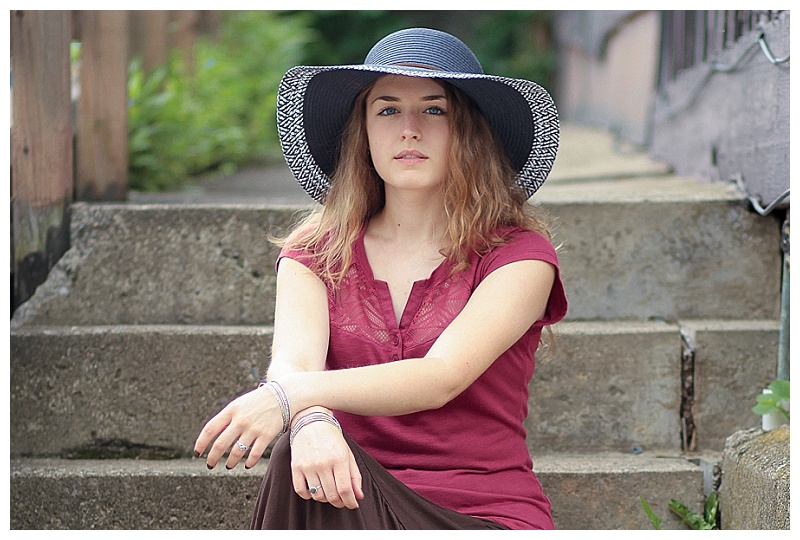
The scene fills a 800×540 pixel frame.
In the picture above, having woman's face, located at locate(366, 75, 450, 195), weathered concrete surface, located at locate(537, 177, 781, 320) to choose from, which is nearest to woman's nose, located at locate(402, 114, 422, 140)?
woman's face, located at locate(366, 75, 450, 195)

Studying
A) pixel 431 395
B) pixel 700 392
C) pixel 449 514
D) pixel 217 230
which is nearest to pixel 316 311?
pixel 431 395

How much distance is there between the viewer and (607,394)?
2.68 m

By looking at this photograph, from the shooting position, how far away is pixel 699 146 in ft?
12.6

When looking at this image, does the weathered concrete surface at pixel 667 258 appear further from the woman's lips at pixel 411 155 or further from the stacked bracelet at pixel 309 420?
the stacked bracelet at pixel 309 420

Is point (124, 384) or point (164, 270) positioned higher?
point (164, 270)

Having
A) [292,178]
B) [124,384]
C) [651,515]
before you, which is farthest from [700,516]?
[292,178]

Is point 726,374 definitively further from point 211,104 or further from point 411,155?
point 211,104

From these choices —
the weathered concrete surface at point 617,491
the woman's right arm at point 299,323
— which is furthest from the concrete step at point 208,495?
the woman's right arm at point 299,323

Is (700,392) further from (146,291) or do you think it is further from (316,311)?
(146,291)

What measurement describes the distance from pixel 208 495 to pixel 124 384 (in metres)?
0.41

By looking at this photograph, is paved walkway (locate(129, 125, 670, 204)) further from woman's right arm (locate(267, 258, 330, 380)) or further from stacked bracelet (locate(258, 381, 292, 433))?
stacked bracelet (locate(258, 381, 292, 433))

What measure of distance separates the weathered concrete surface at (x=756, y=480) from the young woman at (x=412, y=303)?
→ 1.59ft
